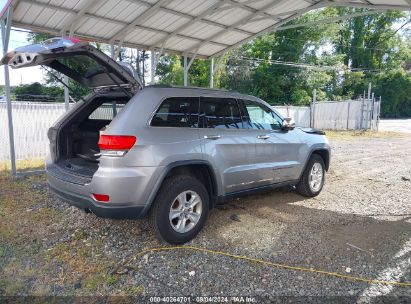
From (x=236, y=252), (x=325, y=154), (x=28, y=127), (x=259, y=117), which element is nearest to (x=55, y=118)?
(x=28, y=127)

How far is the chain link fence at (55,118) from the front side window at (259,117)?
1.83m

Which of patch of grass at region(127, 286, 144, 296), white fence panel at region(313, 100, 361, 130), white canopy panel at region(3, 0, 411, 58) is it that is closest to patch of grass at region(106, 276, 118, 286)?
patch of grass at region(127, 286, 144, 296)

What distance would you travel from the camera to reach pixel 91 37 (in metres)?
8.55

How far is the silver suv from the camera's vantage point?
11.3 feet

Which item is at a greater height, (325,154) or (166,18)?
(166,18)

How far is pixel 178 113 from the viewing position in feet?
12.9

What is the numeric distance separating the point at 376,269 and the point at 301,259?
75 cm

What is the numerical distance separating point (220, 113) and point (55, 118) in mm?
7533

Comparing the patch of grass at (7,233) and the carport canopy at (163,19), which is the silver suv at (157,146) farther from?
the carport canopy at (163,19)

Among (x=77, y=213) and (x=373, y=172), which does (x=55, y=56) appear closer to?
(x=77, y=213)

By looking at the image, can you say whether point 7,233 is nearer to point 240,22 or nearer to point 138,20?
point 138,20

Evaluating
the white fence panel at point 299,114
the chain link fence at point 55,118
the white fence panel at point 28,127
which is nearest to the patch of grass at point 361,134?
the chain link fence at point 55,118

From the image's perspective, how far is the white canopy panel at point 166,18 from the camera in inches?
272

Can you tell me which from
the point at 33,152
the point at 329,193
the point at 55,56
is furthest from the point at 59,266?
the point at 33,152
